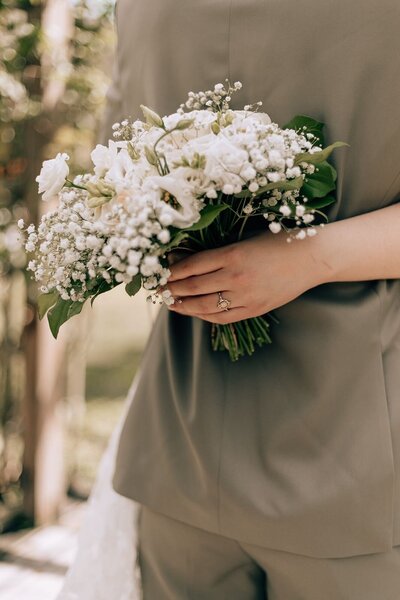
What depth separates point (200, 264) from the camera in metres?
1.18

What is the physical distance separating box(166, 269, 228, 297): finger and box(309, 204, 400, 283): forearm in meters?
0.17

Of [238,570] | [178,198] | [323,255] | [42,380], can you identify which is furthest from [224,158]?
[42,380]

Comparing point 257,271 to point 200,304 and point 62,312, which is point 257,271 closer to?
point 200,304

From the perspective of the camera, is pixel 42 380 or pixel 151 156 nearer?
pixel 151 156

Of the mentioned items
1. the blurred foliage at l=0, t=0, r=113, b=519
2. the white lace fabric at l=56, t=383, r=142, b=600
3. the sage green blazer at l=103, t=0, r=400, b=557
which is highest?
the blurred foliage at l=0, t=0, r=113, b=519

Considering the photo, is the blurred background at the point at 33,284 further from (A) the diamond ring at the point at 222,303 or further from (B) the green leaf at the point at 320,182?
(B) the green leaf at the point at 320,182

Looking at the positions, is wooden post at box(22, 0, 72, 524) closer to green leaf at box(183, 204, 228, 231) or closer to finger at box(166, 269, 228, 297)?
finger at box(166, 269, 228, 297)

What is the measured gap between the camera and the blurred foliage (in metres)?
2.72

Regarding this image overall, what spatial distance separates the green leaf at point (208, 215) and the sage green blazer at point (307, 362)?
292 mm

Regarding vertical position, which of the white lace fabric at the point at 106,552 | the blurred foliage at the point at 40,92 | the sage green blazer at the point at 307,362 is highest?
the blurred foliage at the point at 40,92

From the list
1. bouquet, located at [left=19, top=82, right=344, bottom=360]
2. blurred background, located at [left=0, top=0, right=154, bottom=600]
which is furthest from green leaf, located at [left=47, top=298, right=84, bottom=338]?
blurred background, located at [left=0, top=0, right=154, bottom=600]

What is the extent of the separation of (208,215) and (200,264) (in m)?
0.14

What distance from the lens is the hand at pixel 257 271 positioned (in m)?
1.19

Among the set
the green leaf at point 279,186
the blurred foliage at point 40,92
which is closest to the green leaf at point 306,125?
the green leaf at point 279,186
